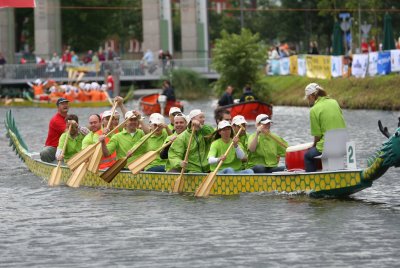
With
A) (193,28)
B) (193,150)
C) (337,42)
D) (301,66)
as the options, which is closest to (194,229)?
(193,150)

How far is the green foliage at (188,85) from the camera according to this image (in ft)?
243

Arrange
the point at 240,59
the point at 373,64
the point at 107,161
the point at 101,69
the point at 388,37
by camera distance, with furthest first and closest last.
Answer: the point at 101,69 < the point at 240,59 < the point at 373,64 < the point at 388,37 < the point at 107,161

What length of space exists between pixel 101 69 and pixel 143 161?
5329 cm

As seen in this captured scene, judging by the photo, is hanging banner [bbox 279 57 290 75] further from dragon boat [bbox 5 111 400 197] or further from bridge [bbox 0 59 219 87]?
dragon boat [bbox 5 111 400 197]

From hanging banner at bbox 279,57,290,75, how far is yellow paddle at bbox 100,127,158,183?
4435 centimetres

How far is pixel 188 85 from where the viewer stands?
74.2m

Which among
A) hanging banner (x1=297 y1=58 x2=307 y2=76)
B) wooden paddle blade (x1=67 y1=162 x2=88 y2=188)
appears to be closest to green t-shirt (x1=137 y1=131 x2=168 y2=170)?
wooden paddle blade (x1=67 y1=162 x2=88 y2=188)

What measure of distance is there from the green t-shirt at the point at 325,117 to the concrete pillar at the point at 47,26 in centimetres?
Result: 6619

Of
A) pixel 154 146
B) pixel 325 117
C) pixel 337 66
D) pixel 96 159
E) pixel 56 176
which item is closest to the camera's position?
pixel 325 117

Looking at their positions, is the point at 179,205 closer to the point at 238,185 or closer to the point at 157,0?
the point at 238,185

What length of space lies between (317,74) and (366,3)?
29.6 ft

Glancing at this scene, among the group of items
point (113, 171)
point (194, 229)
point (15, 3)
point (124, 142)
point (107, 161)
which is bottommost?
point (194, 229)

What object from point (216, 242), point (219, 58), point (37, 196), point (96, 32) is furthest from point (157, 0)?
point (216, 242)

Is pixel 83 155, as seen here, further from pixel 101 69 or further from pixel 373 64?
pixel 101 69
